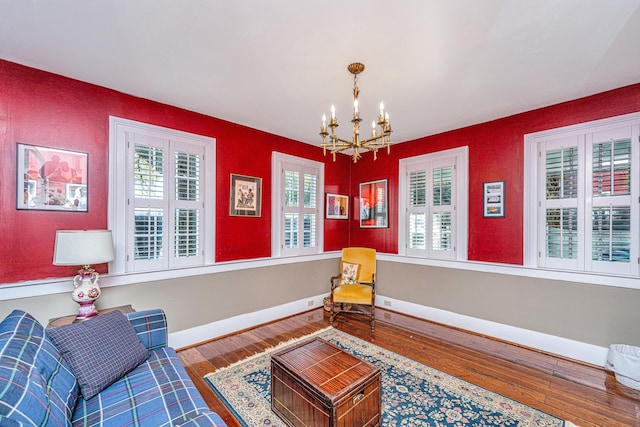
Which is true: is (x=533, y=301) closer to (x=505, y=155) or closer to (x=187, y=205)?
(x=505, y=155)

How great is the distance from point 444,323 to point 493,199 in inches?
71.5

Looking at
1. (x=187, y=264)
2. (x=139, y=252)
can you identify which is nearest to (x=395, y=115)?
(x=187, y=264)

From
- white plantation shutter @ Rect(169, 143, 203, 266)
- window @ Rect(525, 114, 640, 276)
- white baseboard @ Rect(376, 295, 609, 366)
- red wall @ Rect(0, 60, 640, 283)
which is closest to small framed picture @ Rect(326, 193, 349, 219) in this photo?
red wall @ Rect(0, 60, 640, 283)

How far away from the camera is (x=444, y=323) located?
3.78 metres

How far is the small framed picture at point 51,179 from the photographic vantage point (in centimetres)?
Result: 224

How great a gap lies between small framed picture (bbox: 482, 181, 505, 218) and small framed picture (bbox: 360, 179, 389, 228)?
149cm

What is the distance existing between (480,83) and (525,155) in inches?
49.9

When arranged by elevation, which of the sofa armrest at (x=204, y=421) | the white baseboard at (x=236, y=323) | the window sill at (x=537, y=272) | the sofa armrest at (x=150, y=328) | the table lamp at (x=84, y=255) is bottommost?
the white baseboard at (x=236, y=323)

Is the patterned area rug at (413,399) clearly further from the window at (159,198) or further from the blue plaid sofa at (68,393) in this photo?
the window at (159,198)

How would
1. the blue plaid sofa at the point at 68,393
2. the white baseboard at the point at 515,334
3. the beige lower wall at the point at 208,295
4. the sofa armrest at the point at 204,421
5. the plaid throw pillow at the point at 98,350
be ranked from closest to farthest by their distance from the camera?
1. the blue plaid sofa at the point at 68,393
2. the sofa armrest at the point at 204,421
3. the plaid throw pillow at the point at 98,350
4. the beige lower wall at the point at 208,295
5. the white baseboard at the point at 515,334

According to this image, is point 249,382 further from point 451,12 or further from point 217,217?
point 451,12

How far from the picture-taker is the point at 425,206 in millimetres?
4133

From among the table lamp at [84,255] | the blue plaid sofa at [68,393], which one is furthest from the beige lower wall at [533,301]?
the table lamp at [84,255]

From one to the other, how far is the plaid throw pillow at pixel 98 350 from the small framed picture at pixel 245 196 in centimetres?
193
